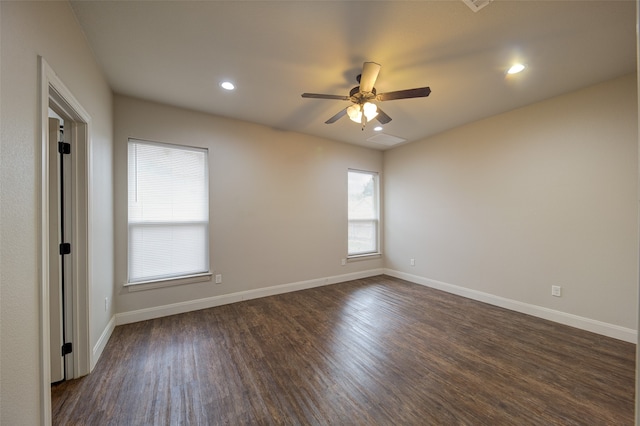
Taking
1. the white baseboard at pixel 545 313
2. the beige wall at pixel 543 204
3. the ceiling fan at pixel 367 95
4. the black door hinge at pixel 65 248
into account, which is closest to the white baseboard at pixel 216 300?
the black door hinge at pixel 65 248

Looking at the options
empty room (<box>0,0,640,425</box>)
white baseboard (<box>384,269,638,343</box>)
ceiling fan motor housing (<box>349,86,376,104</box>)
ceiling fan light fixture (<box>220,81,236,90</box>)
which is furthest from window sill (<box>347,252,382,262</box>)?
ceiling fan light fixture (<box>220,81,236,90</box>)

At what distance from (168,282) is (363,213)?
366 cm

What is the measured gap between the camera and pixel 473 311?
10.6ft

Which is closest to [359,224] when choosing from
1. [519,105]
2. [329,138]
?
[329,138]

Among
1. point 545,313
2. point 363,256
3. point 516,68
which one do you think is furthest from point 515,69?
point 363,256

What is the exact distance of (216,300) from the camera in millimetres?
3371

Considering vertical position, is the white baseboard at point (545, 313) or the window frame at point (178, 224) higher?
the window frame at point (178, 224)

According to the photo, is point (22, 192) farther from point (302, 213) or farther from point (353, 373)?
point (302, 213)

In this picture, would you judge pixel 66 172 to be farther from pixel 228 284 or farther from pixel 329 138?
pixel 329 138

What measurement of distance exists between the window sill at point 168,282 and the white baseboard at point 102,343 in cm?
36

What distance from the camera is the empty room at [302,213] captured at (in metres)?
1.54

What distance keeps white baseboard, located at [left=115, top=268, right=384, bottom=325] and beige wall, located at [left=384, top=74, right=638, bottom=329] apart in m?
1.84

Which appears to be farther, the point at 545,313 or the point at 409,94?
the point at 545,313

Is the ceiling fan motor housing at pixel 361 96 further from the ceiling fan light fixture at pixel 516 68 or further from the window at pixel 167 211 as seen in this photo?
the window at pixel 167 211
